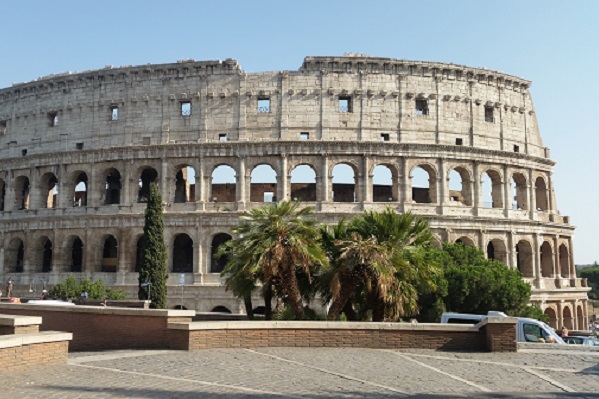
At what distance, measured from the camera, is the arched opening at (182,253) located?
1518 inches

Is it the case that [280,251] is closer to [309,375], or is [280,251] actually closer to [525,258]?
[309,375]

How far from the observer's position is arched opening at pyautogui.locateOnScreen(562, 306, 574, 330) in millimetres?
39125

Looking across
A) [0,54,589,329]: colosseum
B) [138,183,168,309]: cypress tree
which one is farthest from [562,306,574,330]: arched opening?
[138,183,168,309]: cypress tree

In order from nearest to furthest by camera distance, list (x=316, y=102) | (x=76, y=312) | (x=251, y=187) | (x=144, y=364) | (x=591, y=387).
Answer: (x=591, y=387)
(x=144, y=364)
(x=76, y=312)
(x=316, y=102)
(x=251, y=187)

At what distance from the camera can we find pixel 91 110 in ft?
126

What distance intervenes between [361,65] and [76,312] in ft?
86.4

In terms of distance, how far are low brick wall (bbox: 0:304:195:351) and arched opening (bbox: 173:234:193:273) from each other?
70.4 feet

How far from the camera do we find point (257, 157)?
35875 mm

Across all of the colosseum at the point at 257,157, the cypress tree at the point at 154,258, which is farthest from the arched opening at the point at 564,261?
the cypress tree at the point at 154,258

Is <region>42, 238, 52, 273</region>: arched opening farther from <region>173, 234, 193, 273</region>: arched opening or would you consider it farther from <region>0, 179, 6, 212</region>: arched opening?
<region>173, 234, 193, 273</region>: arched opening

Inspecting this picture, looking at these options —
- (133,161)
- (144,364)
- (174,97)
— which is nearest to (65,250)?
(133,161)

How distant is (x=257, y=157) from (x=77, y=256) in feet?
53.4

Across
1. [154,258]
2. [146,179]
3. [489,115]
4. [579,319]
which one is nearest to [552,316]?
[579,319]

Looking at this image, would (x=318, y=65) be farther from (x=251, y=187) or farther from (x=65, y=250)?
(x=65, y=250)
